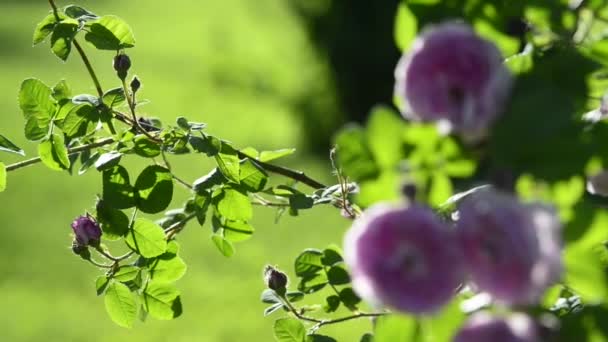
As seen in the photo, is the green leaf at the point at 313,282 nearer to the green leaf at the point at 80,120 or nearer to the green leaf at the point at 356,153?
the green leaf at the point at 80,120

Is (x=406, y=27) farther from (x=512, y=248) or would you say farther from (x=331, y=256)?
(x=331, y=256)

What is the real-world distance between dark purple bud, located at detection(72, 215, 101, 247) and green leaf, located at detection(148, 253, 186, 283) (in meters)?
0.09

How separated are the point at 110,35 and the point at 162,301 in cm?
26

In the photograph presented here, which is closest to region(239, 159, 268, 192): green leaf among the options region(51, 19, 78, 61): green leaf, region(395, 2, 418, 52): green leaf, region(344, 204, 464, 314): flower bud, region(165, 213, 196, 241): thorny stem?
region(165, 213, 196, 241): thorny stem

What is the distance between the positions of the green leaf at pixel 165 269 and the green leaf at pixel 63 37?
0.71 feet

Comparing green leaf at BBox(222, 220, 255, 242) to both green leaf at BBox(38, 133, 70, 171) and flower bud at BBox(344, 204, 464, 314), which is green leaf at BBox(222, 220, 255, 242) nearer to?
green leaf at BBox(38, 133, 70, 171)

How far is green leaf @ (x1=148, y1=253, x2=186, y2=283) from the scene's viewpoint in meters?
0.97

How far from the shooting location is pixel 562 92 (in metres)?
0.54

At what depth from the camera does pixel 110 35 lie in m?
1.01

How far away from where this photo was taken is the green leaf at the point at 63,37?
101cm

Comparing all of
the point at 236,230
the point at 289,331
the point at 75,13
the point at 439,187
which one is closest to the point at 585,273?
the point at 439,187

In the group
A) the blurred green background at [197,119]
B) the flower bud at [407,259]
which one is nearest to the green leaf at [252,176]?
the flower bud at [407,259]

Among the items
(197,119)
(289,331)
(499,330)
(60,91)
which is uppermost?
(197,119)

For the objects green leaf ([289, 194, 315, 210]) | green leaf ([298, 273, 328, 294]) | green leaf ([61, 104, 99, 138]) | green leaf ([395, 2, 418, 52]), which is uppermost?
green leaf ([61, 104, 99, 138])
